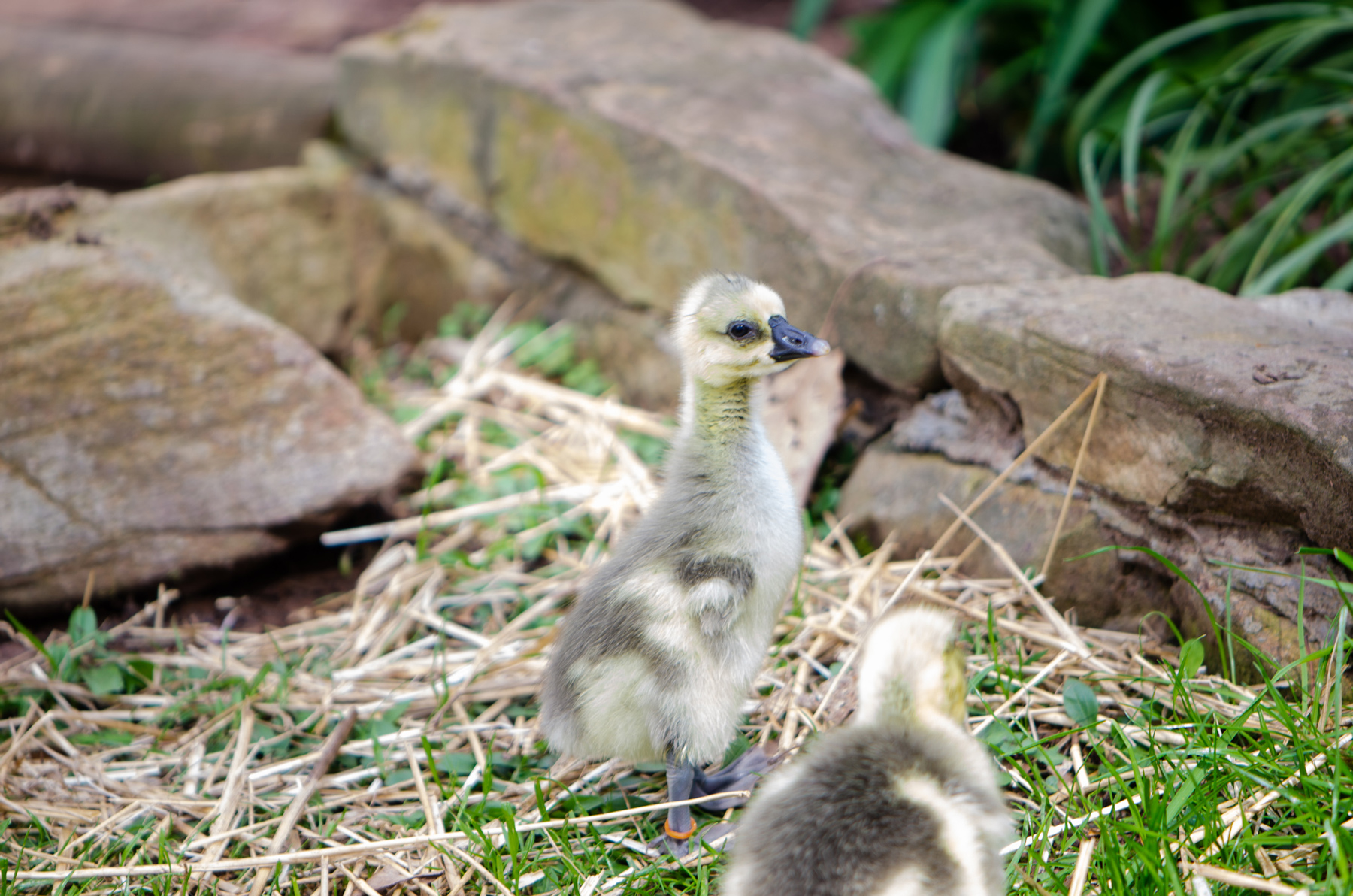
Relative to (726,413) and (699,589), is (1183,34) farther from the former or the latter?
(699,589)

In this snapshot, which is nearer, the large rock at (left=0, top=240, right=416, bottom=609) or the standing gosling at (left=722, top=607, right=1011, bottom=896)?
the standing gosling at (left=722, top=607, right=1011, bottom=896)

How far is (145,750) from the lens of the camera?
2.54 m

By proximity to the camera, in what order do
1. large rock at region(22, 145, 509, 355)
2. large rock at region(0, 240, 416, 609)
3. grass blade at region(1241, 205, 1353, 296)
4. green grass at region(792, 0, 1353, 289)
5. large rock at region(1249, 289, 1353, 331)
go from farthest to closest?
large rock at region(22, 145, 509, 355) → green grass at region(792, 0, 1353, 289) → large rock at region(0, 240, 416, 609) → grass blade at region(1241, 205, 1353, 296) → large rock at region(1249, 289, 1353, 331)

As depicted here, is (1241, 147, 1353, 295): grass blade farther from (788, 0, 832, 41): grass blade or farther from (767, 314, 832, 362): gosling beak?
(788, 0, 832, 41): grass blade

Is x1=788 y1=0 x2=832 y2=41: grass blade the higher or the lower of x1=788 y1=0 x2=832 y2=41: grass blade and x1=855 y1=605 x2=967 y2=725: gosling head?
the higher

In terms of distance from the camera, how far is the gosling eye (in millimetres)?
2164

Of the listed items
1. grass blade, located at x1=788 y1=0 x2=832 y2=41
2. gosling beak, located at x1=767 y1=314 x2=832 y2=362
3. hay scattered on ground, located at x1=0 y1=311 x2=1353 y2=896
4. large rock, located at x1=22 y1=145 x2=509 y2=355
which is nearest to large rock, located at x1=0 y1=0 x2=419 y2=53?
large rock, located at x1=22 y1=145 x2=509 y2=355

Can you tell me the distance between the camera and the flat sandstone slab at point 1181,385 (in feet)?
6.90

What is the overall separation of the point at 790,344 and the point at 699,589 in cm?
53

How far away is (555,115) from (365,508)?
1653 millimetres

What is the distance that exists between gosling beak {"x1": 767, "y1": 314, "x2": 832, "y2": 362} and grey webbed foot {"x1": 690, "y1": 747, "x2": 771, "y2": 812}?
2.82 ft

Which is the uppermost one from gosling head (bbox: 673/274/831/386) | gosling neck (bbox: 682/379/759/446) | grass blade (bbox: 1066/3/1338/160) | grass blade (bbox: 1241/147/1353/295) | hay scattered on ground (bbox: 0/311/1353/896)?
grass blade (bbox: 1066/3/1338/160)

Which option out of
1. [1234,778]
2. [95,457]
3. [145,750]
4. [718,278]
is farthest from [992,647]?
[95,457]

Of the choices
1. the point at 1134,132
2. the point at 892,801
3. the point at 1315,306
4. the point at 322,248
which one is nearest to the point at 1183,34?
the point at 1134,132
